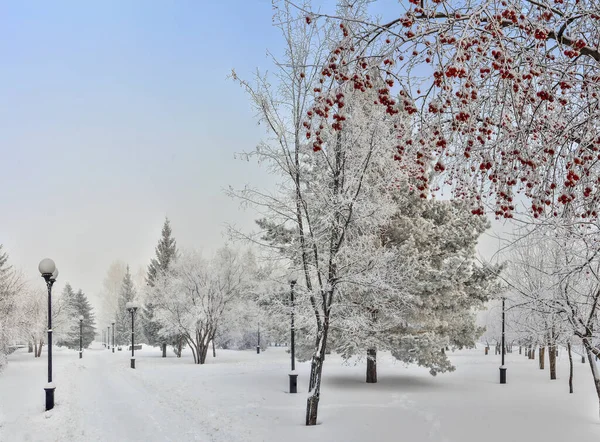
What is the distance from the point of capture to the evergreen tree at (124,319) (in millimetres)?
53938

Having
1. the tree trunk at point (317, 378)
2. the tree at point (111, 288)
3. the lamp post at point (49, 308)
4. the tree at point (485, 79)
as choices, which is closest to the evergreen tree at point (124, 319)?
the tree at point (111, 288)

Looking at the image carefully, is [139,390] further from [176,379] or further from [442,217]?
[442,217]

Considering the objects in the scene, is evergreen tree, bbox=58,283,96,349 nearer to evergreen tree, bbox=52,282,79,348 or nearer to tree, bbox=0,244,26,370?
evergreen tree, bbox=52,282,79,348

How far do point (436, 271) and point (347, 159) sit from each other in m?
6.90

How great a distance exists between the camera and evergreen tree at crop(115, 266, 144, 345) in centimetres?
5394

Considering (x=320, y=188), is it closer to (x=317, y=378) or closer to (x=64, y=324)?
(x=317, y=378)

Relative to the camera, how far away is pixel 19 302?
93.8 feet

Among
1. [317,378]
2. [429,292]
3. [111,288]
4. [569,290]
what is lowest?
[111,288]

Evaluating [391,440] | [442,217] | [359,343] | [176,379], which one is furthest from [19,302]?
[391,440]

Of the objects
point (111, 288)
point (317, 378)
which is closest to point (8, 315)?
point (317, 378)

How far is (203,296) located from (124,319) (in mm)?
30411

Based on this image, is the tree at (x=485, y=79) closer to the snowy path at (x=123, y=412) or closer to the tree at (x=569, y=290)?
the tree at (x=569, y=290)

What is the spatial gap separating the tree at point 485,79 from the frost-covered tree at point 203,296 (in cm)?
2436

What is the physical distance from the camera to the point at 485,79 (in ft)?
13.6
